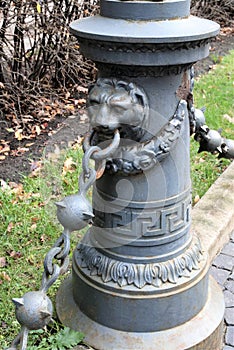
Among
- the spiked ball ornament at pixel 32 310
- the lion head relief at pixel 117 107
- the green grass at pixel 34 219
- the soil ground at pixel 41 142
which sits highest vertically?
the lion head relief at pixel 117 107

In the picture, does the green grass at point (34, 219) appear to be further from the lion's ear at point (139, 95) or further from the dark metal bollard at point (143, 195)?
the lion's ear at point (139, 95)

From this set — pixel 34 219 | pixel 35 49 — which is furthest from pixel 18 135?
pixel 34 219

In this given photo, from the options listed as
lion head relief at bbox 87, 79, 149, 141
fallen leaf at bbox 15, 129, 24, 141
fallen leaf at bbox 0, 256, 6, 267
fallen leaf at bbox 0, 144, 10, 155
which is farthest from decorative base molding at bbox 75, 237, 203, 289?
fallen leaf at bbox 15, 129, 24, 141

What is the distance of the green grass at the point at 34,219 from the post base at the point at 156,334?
10cm

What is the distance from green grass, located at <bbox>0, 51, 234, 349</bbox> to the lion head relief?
52 cm

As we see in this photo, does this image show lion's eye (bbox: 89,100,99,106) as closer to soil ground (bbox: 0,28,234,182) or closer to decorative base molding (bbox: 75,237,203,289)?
decorative base molding (bbox: 75,237,203,289)

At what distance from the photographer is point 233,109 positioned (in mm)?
5566

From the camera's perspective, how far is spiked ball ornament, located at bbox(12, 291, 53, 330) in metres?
1.87

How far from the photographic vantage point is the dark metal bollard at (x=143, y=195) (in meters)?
2.01

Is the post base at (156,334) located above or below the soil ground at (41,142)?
above

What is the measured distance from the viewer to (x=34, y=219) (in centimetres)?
359

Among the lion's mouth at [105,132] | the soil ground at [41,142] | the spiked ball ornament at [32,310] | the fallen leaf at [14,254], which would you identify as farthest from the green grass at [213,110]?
the spiked ball ornament at [32,310]

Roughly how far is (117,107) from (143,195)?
414 mm

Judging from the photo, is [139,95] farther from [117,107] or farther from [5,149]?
[5,149]
